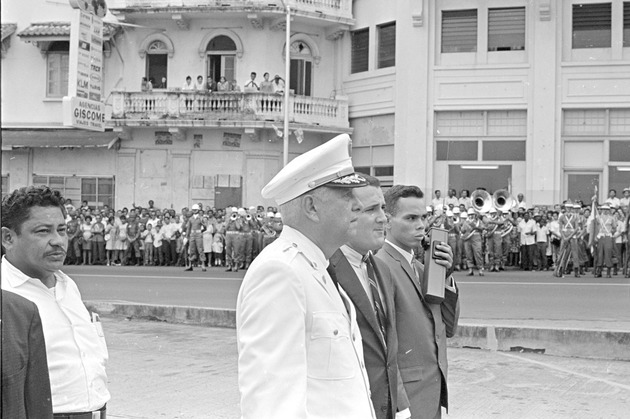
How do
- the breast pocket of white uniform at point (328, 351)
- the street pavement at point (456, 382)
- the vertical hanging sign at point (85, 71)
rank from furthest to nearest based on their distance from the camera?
the vertical hanging sign at point (85, 71) → the street pavement at point (456, 382) → the breast pocket of white uniform at point (328, 351)

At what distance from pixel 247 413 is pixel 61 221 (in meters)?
1.46

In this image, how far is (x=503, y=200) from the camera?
86.3ft

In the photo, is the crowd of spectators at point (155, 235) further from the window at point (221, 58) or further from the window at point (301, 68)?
the window at point (301, 68)

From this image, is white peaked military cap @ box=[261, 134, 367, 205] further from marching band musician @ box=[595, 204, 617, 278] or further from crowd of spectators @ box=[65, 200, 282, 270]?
crowd of spectators @ box=[65, 200, 282, 270]

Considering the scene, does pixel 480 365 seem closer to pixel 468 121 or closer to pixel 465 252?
pixel 465 252

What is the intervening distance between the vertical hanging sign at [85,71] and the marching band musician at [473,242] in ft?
39.9

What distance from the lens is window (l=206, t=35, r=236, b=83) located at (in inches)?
1272

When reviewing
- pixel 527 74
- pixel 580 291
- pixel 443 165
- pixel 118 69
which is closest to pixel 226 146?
pixel 118 69

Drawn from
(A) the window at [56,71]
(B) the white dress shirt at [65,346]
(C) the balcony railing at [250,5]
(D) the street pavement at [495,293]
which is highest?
(C) the balcony railing at [250,5]

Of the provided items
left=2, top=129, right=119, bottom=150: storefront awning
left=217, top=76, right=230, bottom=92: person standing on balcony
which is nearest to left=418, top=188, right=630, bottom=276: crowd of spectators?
left=217, top=76, right=230, bottom=92: person standing on balcony

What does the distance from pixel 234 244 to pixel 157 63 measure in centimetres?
1142

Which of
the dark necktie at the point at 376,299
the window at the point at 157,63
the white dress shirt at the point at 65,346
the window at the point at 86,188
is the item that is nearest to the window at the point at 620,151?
the window at the point at 157,63

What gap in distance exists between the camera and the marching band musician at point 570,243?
22.0 m

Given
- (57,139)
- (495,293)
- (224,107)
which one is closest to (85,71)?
(495,293)
